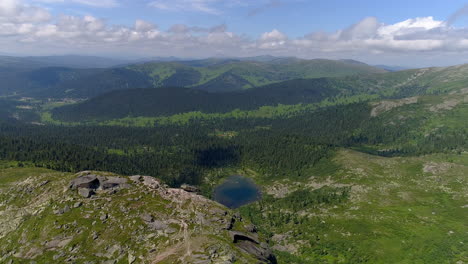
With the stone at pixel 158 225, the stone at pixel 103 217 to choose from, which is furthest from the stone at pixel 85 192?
the stone at pixel 158 225

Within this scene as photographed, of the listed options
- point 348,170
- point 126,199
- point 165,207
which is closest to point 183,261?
point 165,207

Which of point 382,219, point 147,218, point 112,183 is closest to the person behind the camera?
point 147,218

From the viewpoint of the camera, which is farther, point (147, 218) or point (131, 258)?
point (147, 218)

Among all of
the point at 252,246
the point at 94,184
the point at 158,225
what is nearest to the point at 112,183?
the point at 94,184

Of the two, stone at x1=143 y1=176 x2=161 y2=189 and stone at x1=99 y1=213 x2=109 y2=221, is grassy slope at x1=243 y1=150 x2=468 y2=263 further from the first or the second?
stone at x1=99 y1=213 x2=109 y2=221

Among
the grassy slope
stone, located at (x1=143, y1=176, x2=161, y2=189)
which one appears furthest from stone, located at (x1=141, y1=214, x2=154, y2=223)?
the grassy slope

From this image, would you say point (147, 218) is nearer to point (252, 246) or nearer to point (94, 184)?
point (94, 184)

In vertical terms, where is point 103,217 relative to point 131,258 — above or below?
above

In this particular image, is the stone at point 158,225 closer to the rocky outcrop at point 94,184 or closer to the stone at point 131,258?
the stone at point 131,258
